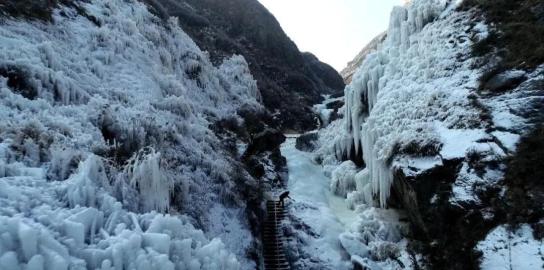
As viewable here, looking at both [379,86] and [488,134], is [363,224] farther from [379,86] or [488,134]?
[379,86]

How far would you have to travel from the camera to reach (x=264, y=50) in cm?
5203

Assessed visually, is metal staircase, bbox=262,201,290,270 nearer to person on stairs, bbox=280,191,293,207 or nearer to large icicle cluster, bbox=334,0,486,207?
person on stairs, bbox=280,191,293,207

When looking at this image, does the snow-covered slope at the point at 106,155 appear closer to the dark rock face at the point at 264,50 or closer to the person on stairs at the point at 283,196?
the person on stairs at the point at 283,196

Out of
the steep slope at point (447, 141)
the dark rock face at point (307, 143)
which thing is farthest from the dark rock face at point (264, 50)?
the steep slope at point (447, 141)

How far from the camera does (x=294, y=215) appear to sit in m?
17.2

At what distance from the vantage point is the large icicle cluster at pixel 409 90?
1444 cm

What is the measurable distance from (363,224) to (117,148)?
9003mm

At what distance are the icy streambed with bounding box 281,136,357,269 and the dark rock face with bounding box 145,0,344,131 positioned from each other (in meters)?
13.0

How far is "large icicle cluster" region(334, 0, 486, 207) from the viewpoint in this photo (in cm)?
1444

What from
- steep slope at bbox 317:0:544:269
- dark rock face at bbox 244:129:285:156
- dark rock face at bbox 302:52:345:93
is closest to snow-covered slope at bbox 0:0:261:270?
dark rock face at bbox 244:129:285:156

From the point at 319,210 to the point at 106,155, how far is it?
964 centimetres

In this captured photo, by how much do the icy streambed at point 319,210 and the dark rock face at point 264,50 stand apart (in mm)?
12990

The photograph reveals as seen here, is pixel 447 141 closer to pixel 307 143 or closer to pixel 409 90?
pixel 409 90

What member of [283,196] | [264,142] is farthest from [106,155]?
[264,142]
